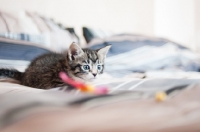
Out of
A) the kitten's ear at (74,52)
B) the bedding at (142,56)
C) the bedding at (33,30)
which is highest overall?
the bedding at (33,30)

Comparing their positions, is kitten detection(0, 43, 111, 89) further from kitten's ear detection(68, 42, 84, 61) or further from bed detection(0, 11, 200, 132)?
bed detection(0, 11, 200, 132)

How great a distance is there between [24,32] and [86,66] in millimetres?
454

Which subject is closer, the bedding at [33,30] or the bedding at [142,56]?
the bedding at [33,30]

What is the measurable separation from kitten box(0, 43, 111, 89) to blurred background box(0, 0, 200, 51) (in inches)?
22.9

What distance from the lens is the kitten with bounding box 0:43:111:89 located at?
114 cm

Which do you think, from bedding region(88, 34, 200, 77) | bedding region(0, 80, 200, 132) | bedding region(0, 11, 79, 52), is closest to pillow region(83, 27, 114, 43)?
bedding region(88, 34, 200, 77)

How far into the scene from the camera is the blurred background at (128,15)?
Result: 1985 millimetres

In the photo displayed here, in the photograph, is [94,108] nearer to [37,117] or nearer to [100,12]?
[37,117]

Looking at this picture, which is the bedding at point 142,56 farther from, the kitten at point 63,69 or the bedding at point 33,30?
the kitten at point 63,69

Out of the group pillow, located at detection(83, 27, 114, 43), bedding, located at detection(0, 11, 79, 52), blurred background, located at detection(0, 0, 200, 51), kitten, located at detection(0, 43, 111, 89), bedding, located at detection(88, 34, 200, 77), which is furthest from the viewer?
blurred background, located at detection(0, 0, 200, 51)

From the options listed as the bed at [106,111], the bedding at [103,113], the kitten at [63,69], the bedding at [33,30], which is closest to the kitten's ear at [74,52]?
the kitten at [63,69]

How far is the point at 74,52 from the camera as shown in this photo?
3.81 feet

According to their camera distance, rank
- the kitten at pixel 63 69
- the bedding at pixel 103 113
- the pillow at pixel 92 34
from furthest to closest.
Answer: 1. the pillow at pixel 92 34
2. the kitten at pixel 63 69
3. the bedding at pixel 103 113

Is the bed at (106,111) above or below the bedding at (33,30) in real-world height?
below
